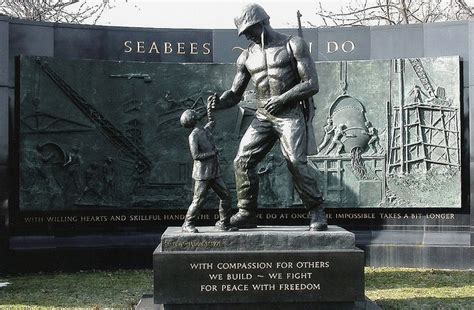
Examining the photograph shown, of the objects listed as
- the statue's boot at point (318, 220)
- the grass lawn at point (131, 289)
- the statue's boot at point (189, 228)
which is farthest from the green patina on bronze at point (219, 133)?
the statue's boot at point (318, 220)

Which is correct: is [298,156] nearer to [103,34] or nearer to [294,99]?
[294,99]

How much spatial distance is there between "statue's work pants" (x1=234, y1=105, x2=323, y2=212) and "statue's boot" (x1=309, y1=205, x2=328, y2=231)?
0.22 ft

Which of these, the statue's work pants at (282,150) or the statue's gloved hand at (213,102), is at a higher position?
the statue's gloved hand at (213,102)

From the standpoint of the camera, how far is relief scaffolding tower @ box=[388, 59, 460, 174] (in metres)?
15.3

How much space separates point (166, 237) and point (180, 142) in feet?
21.7

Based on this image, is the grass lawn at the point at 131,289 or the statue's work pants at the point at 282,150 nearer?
the statue's work pants at the point at 282,150

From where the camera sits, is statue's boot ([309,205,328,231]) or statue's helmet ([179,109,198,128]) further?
statue's helmet ([179,109,198,128])

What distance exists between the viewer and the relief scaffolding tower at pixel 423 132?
50.3ft

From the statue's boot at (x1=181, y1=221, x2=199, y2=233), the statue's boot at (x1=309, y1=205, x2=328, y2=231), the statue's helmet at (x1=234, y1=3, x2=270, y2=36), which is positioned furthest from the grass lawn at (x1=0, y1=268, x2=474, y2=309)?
the statue's helmet at (x1=234, y1=3, x2=270, y2=36)

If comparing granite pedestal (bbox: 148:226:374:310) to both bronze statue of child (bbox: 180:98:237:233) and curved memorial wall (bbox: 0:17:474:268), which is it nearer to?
bronze statue of child (bbox: 180:98:237:233)

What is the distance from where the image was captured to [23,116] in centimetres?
1481

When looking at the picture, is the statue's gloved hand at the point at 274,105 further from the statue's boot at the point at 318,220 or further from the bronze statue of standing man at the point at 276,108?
the statue's boot at the point at 318,220

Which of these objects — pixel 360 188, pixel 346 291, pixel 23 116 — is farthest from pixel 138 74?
pixel 346 291

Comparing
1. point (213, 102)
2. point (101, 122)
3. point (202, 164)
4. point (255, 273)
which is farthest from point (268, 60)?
point (101, 122)
